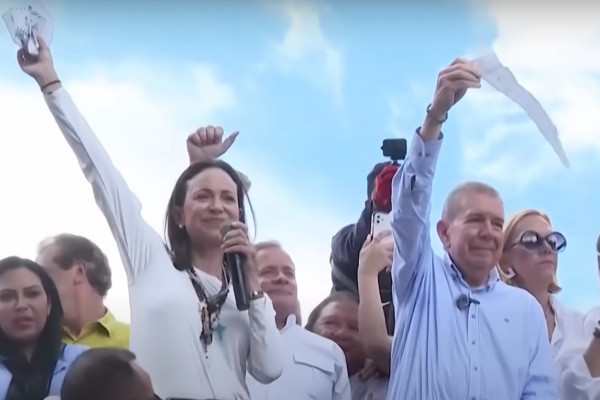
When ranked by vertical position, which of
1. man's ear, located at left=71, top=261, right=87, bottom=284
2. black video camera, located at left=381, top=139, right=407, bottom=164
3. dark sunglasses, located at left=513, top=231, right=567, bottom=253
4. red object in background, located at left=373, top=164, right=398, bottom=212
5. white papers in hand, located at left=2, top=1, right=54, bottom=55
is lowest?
man's ear, located at left=71, top=261, right=87, bottom=284

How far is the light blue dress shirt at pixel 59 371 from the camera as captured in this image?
109 inches

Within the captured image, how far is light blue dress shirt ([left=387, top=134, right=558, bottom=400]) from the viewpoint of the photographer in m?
2.80

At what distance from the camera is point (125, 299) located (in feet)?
9.17

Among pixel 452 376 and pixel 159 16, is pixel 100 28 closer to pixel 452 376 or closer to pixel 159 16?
pixel 159 16

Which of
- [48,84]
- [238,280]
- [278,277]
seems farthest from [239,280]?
[48,84]

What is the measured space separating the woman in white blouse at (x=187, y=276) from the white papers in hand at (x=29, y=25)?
0.02 metres

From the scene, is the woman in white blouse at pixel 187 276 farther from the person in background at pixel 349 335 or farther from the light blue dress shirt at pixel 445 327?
the light blue dress shirt at pixel 445 327

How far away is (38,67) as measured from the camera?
2838 mm

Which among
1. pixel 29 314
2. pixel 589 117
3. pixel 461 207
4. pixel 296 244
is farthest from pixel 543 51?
pixel 29 314

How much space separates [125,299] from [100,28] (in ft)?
2.25

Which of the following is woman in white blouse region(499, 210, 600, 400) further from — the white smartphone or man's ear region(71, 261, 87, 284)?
man's ear region(71, 261, 87, 284)

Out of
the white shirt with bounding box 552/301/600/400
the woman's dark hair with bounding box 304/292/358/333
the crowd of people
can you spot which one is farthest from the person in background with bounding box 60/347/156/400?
the white shirt with bounding box 552/301/600/400

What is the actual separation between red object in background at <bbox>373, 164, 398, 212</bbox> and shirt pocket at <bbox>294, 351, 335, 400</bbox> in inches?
16.7

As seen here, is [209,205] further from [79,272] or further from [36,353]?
[36,353]
